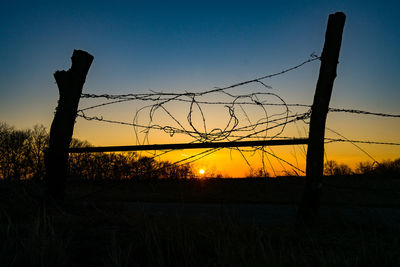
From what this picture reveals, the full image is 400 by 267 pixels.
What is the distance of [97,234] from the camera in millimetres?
2684

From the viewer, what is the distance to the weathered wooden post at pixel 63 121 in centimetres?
468

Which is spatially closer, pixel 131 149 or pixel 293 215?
pixel 131 149

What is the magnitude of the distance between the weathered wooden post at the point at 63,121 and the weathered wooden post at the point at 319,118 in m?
3.59

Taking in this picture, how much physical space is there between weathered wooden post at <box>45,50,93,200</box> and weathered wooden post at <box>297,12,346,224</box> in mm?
3585

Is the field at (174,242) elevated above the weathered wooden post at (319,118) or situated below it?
below

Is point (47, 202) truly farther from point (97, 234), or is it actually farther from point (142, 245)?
point (142, 245)

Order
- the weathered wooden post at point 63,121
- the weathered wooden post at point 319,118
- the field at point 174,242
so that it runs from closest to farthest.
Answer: the field at point 174,242 → the weathered wooden post at point 319,118 → the weathered wooden post at point 63,121

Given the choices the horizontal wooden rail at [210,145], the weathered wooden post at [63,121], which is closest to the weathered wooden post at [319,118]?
the horizontal wooden rail at [210,145]

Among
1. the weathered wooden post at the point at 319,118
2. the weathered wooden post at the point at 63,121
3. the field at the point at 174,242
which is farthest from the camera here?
the weathered wooden post at the point at 63,121

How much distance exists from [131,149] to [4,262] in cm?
239

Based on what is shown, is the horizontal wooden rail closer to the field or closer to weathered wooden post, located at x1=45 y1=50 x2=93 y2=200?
weathered wooden post, located at x1=45 y1=50 x2=93 y2=200

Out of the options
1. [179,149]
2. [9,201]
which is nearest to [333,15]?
[179,149]

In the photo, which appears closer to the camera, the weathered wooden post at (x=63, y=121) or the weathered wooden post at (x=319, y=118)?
the weathered wooden post at (x=319, y=118)

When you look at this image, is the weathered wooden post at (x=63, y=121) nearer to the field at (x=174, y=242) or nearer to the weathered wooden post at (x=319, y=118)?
the field at (x=174, y=242)
